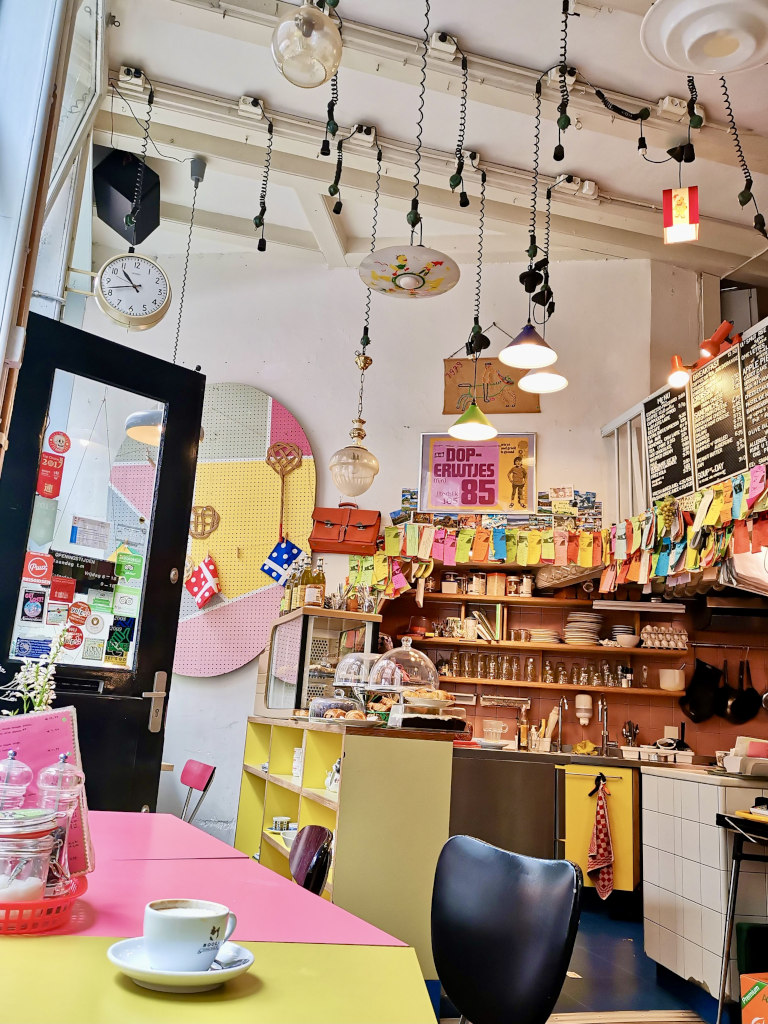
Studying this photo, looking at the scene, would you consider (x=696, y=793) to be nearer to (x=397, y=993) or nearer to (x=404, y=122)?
(x=397, y=993)

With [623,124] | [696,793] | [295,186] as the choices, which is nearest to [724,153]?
[623,124]

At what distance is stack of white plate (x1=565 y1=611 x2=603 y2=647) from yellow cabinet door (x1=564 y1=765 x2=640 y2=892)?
1138 mm

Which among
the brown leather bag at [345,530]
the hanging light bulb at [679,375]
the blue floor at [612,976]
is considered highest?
the hanging light bulb at [679,375]

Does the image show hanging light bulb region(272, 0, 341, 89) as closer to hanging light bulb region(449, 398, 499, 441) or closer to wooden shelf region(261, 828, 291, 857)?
hanging light bulb region(449, 398, 499, 441)

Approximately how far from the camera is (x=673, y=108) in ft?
17.6

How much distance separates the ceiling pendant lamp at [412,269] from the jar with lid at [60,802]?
13.2 ft

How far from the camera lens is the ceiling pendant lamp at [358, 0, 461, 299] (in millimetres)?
4938

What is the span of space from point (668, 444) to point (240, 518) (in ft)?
12.2

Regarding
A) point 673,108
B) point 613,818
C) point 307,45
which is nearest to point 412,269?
point 673,108

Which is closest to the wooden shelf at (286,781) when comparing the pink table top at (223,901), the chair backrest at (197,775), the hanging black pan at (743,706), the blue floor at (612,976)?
the chair backrest at (197,775)

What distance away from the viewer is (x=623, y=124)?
5562 millimetres

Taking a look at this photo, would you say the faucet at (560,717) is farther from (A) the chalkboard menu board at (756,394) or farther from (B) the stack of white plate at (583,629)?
(A) the chalkboard menu board at (756,394)

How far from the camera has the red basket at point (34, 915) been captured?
1145 millimetres

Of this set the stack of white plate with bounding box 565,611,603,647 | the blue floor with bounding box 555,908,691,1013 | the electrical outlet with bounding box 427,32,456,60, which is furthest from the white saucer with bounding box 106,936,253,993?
the stack of white plate with bounding box 565,611,603,647
